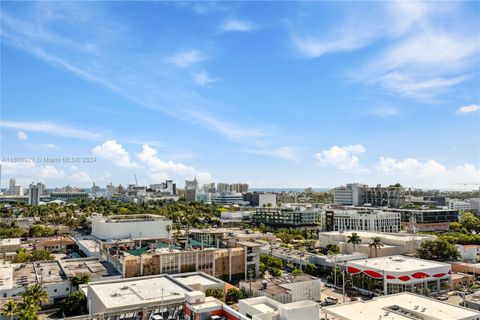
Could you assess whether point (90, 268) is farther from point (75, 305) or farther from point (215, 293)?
point (215, 293)

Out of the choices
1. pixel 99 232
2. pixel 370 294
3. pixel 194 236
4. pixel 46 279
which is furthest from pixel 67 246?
pixel 370 294

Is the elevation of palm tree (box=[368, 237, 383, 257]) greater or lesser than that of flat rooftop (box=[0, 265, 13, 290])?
greater

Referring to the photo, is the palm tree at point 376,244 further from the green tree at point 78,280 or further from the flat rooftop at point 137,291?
the green tree at point 78,280

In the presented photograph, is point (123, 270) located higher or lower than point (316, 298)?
higher

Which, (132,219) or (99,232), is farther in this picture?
(132,219)

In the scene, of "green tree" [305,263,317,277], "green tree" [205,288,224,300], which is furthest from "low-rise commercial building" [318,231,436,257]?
"green tree" [205,288,224,300]

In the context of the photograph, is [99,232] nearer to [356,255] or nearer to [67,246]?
[67,246]

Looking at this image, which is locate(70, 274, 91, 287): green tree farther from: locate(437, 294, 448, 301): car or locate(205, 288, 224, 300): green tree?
locate(437, 294, 448, 301): car
